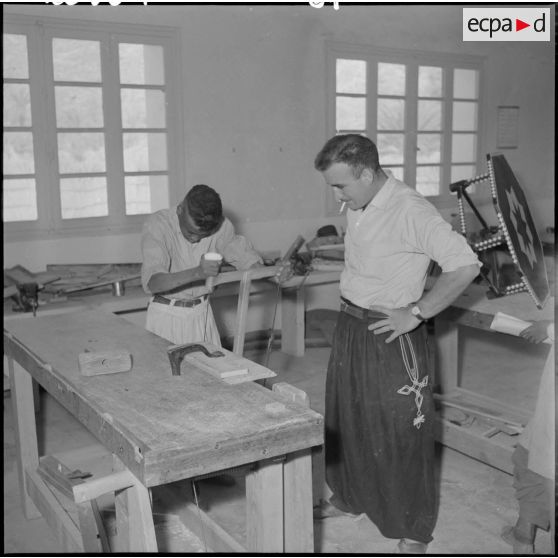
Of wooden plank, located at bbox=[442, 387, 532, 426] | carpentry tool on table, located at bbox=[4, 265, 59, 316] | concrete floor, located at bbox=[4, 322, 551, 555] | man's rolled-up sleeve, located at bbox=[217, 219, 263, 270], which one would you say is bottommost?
concrete floor, located at bbox=[4, 322, 551, 555]

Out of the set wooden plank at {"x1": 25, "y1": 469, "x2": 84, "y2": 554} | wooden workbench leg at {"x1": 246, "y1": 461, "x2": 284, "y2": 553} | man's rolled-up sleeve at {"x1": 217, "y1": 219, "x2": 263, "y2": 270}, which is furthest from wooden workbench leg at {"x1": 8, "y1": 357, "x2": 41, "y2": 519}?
wooden workbench leg at {"x1": 246, "y1": 461, "x2": 284, "y2": 553}

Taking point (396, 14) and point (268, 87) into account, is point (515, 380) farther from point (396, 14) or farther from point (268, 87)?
point (396, 14)

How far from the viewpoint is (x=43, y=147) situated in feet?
16.8

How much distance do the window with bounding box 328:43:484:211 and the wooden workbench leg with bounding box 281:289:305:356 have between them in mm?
1160

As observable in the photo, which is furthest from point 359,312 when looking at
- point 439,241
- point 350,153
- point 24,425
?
point 24,425

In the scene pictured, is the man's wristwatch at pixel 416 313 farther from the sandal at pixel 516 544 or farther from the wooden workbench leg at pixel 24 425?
the wooden workbench leg at pixel 24 425

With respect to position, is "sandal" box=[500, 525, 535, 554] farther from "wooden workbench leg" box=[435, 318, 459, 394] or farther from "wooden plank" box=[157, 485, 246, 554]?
"wooden workbench leg" box=[435, 318, 459, 394]

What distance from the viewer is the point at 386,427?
285 centimetres

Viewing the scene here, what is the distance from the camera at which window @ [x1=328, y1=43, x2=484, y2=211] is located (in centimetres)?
655

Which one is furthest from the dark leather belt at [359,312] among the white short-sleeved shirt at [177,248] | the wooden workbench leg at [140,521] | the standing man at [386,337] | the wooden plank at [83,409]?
the wooden workbench leg at [140,521]

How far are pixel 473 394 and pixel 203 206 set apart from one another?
2.19 metres

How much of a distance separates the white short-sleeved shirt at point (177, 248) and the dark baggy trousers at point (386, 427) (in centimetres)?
94

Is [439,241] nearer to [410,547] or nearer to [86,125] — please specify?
[410,547]

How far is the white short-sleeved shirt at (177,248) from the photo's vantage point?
11.0ft
